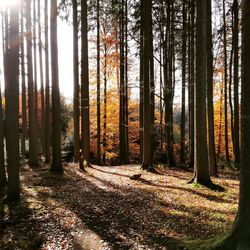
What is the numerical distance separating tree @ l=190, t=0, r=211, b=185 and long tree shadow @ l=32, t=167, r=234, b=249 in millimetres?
2092

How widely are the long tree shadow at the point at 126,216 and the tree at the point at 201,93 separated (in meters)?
2.09

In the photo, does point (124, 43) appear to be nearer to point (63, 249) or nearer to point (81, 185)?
point (81, 185)

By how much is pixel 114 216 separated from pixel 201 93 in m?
5.23

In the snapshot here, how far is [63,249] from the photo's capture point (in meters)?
5.18

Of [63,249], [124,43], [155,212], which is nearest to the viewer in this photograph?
[63,249]

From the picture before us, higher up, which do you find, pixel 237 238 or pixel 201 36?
pixel 201 36

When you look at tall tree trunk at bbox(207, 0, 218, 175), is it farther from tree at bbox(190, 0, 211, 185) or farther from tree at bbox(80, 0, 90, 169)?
tree at bbox(80, 0, 90, 169)

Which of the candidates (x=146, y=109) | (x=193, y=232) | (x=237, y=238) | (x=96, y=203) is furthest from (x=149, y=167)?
(x=237, y=238)

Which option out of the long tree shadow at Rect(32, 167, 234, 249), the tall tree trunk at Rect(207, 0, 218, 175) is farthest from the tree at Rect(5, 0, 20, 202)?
the tall tree trunk at Rect(207, 0, 218, 175)

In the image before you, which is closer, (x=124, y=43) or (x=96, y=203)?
(x=96, y=203)

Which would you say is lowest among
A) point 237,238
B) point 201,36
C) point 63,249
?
point 63,249

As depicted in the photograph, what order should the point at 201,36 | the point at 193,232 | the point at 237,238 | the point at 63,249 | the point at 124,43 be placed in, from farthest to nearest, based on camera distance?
the point at 124,43 → the point at 201,36 → the point at 193,232 → the point at 63,249 → the point at 237,238

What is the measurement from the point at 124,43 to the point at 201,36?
11.0m

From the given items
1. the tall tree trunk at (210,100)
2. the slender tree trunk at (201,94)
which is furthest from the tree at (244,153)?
the tall tree trunk at (210,100)
